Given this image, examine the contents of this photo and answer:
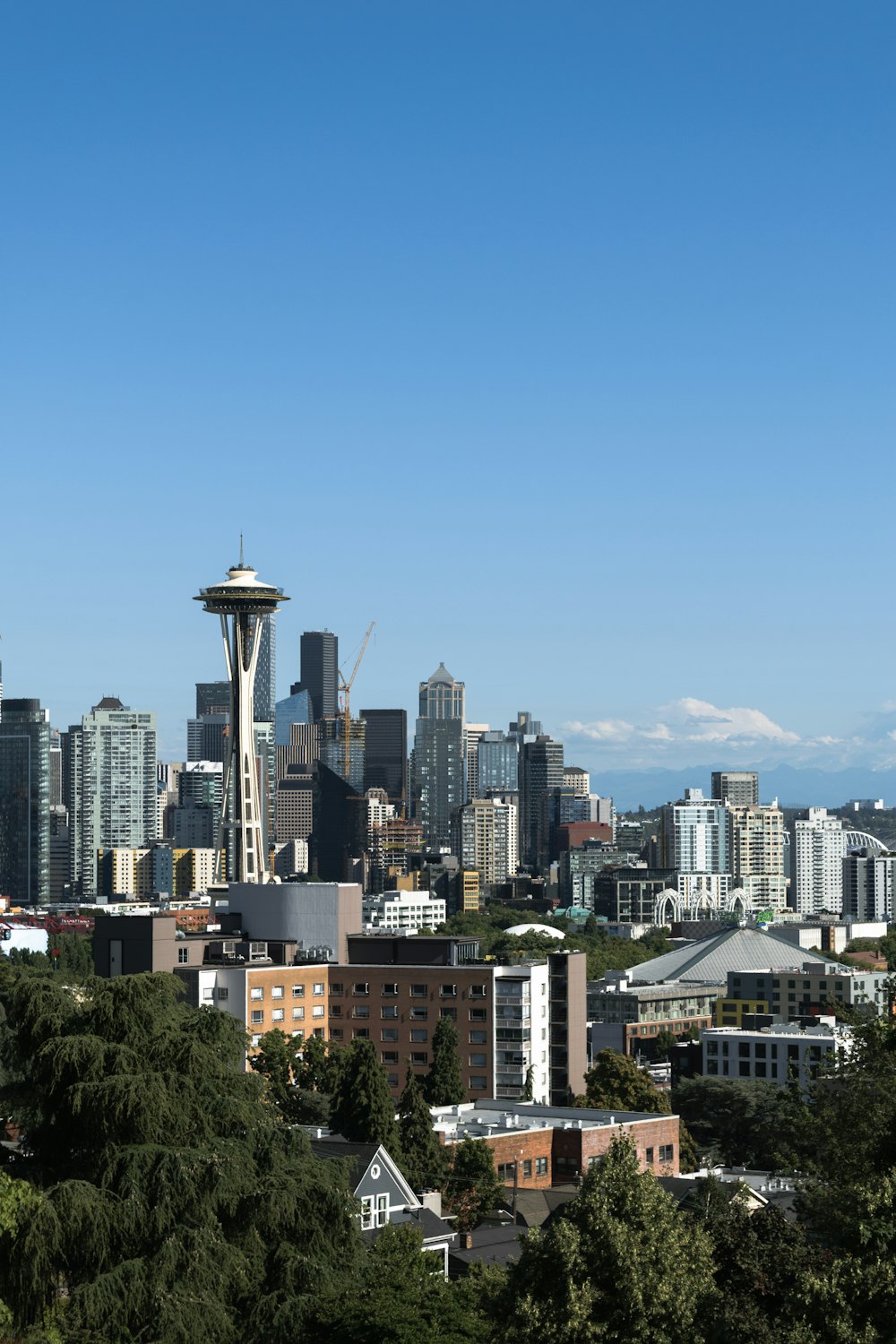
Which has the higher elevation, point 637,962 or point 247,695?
point 247,695

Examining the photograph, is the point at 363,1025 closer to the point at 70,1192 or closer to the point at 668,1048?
the point at 668,1048

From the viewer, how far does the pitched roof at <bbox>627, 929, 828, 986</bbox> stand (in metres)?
172

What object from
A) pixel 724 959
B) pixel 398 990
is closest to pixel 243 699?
pixel 724 959

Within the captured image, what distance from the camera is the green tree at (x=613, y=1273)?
29.1 metres

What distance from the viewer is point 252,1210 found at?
36406 millimetres

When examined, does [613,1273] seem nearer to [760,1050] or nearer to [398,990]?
[398,990]

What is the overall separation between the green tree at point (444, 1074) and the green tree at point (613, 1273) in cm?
5462

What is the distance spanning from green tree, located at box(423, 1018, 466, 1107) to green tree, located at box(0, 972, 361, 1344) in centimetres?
4510

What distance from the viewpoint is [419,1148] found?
65688 millimetres

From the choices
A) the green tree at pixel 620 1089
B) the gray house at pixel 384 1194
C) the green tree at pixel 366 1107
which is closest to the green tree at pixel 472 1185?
the green tree at pixel 366 1107

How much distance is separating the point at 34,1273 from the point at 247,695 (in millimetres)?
132106

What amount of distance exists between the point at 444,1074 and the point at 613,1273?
189 feet

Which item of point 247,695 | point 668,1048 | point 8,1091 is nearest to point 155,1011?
point 8,1091

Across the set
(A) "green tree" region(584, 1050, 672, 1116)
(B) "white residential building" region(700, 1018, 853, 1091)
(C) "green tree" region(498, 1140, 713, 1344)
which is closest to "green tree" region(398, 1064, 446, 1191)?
(A) "green tree" region(584, 1050, 672, 1116)
